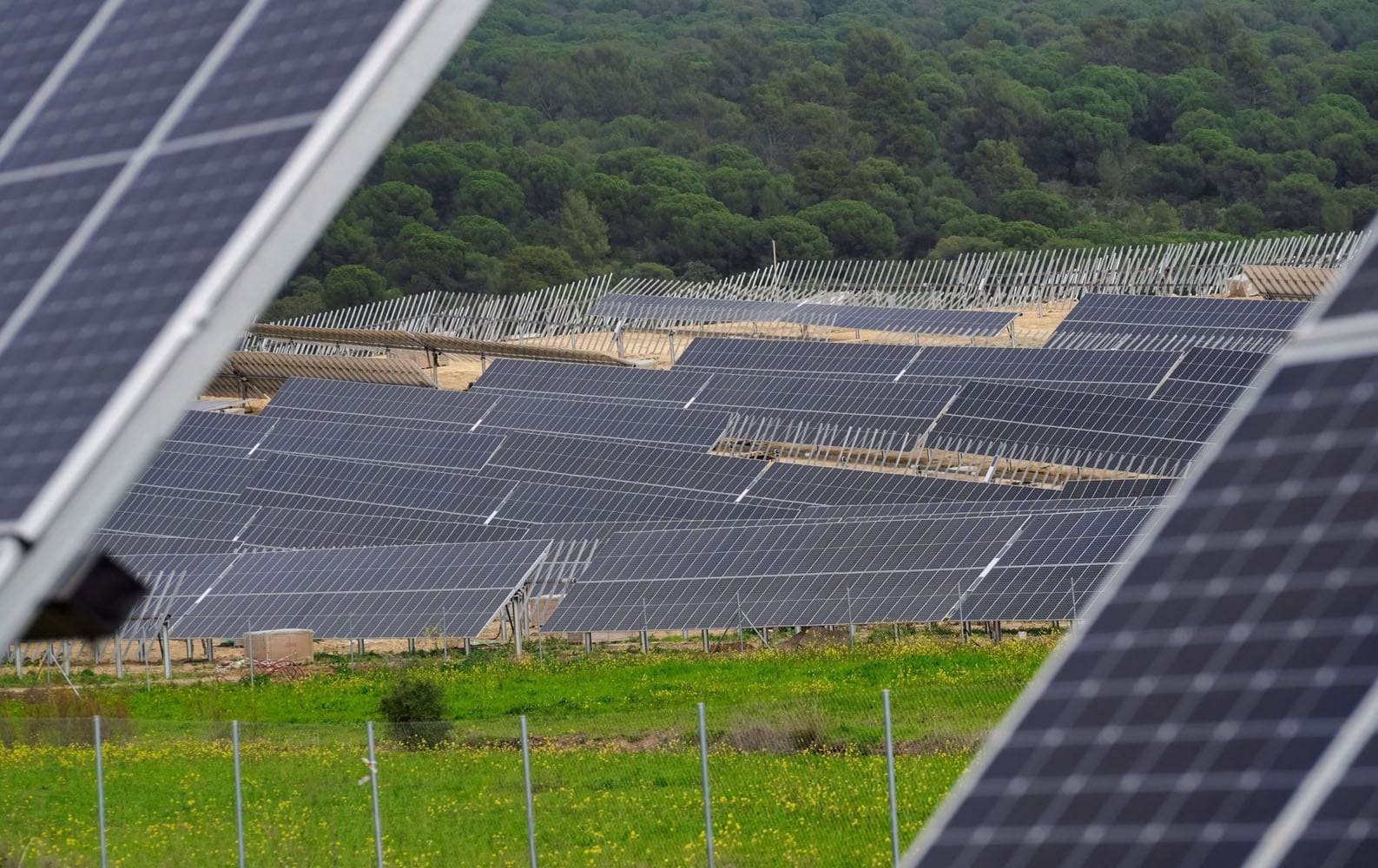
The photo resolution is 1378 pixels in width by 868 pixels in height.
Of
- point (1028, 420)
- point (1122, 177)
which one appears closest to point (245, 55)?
point (1028, 420)

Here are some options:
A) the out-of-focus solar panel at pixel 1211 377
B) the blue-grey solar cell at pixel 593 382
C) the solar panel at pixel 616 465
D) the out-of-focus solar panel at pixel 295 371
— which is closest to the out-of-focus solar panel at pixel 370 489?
the solar panel at pixel 616 465

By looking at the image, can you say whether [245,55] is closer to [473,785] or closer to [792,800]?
[792,800]

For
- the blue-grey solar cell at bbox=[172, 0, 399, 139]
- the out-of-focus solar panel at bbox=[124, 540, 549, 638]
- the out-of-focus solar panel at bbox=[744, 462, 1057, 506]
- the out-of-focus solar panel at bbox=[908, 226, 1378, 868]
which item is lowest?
the out-of-focus solar panel at bbox=[908, 226, 1378, 868]

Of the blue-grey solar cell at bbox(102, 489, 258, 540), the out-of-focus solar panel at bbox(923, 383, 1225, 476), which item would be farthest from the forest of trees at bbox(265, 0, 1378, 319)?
the out-of-focus solar panel at bbox(923, 383, 1225, 476)

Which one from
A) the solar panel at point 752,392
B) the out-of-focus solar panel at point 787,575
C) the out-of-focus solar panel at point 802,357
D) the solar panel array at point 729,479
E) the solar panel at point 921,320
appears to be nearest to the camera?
the out-of-focus solar panel at point 787,575

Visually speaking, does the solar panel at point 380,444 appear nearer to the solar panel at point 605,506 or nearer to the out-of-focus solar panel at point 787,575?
the solar panel at point 605,506

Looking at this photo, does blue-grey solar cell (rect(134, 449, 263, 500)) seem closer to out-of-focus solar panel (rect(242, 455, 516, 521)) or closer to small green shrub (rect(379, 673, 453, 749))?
out-of-focus solar panel (rect(242, 455, 516, 521))
